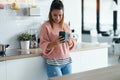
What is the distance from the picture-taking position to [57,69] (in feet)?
6.95

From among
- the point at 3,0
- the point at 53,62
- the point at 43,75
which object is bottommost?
the point at 43,75

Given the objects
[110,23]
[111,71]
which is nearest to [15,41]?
[111,71]

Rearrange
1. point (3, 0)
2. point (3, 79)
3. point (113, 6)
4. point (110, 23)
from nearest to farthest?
1. point (3, 79)
2. point (3, 0)
3. point (113, 6)
4. point (110, 23)

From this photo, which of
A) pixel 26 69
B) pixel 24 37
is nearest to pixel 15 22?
pixel 24 37

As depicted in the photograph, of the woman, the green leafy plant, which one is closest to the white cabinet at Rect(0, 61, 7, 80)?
the woman

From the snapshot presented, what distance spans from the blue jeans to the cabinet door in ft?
0.37

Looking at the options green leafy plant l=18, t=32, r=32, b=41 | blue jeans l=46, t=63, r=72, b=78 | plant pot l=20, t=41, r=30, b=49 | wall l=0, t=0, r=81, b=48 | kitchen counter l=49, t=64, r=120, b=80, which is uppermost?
wall l=0, t=0, r=81, b=48

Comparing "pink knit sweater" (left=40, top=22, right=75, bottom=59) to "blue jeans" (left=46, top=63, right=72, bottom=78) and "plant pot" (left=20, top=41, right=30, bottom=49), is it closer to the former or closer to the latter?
"blue jeans" (left=46, top=63, right=72, bottom=78)

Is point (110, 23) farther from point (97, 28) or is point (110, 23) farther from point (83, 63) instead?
point (83, 63)

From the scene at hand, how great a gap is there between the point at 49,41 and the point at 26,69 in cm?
35

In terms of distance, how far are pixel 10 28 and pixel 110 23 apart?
5.42 metres

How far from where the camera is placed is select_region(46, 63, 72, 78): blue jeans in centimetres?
212

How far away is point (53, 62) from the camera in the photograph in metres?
2.15

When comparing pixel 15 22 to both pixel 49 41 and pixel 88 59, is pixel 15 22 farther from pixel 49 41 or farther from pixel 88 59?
pixel 88 59
